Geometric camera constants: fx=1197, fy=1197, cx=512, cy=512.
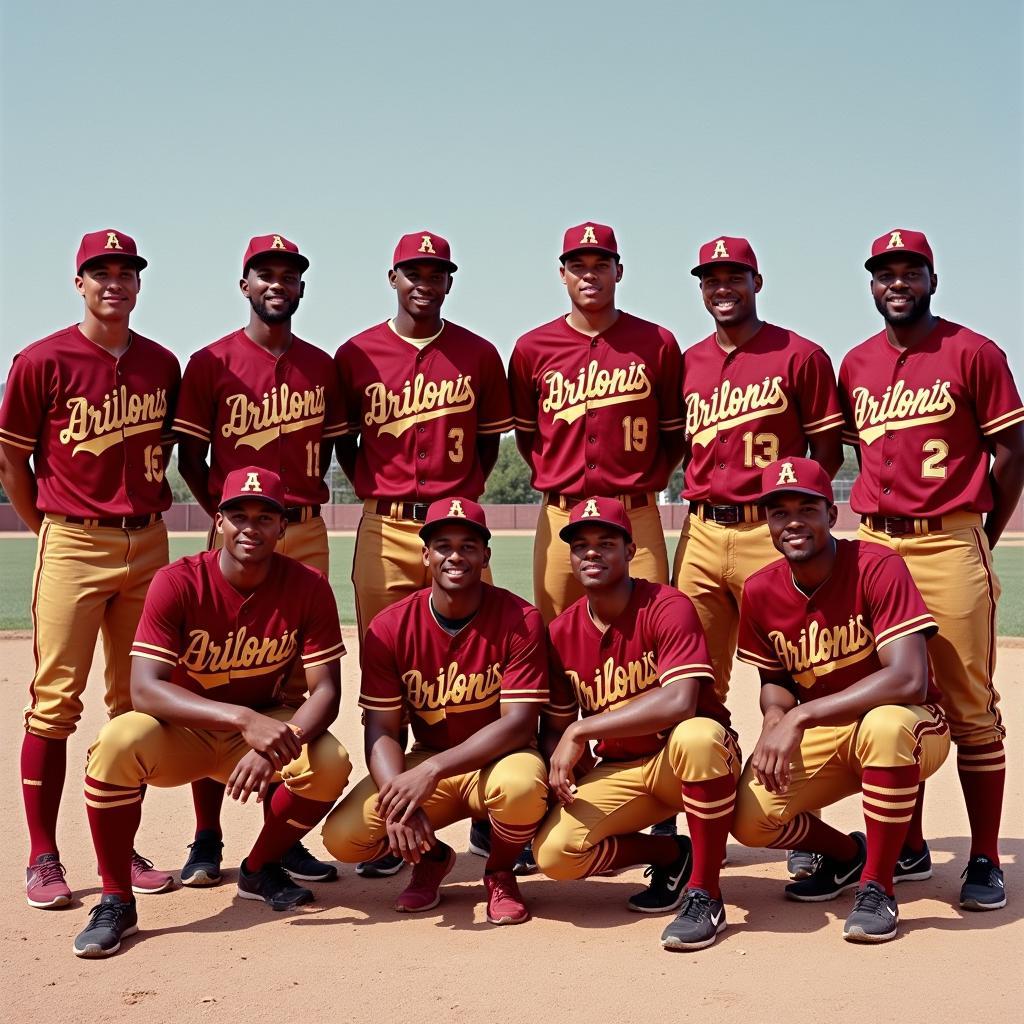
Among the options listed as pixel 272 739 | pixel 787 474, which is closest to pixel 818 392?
pixel 787 474

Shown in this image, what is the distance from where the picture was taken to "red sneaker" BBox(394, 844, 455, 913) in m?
4.87

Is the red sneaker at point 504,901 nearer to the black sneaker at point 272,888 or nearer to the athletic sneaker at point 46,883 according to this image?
the black sneaker at point 272,888

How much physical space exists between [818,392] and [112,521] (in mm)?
3358

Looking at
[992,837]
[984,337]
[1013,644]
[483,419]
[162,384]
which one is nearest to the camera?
[992,837]

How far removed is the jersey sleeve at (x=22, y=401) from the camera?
543cm

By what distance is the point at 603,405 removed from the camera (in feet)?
19.2

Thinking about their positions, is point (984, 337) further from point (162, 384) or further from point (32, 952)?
point (32, 952)

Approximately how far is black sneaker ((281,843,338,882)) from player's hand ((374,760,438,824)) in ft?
2.70

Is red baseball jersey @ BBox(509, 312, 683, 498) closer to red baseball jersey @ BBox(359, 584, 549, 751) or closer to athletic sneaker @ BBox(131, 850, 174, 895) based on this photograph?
red baseball jersey @ BBox(359, 584, 549, 751)

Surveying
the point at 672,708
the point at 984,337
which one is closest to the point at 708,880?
the point at 672,708

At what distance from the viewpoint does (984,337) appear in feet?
17.7

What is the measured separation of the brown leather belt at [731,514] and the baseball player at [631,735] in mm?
750

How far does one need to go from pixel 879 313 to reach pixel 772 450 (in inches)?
31.6

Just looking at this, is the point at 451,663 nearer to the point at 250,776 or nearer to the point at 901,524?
the point at 250,776
